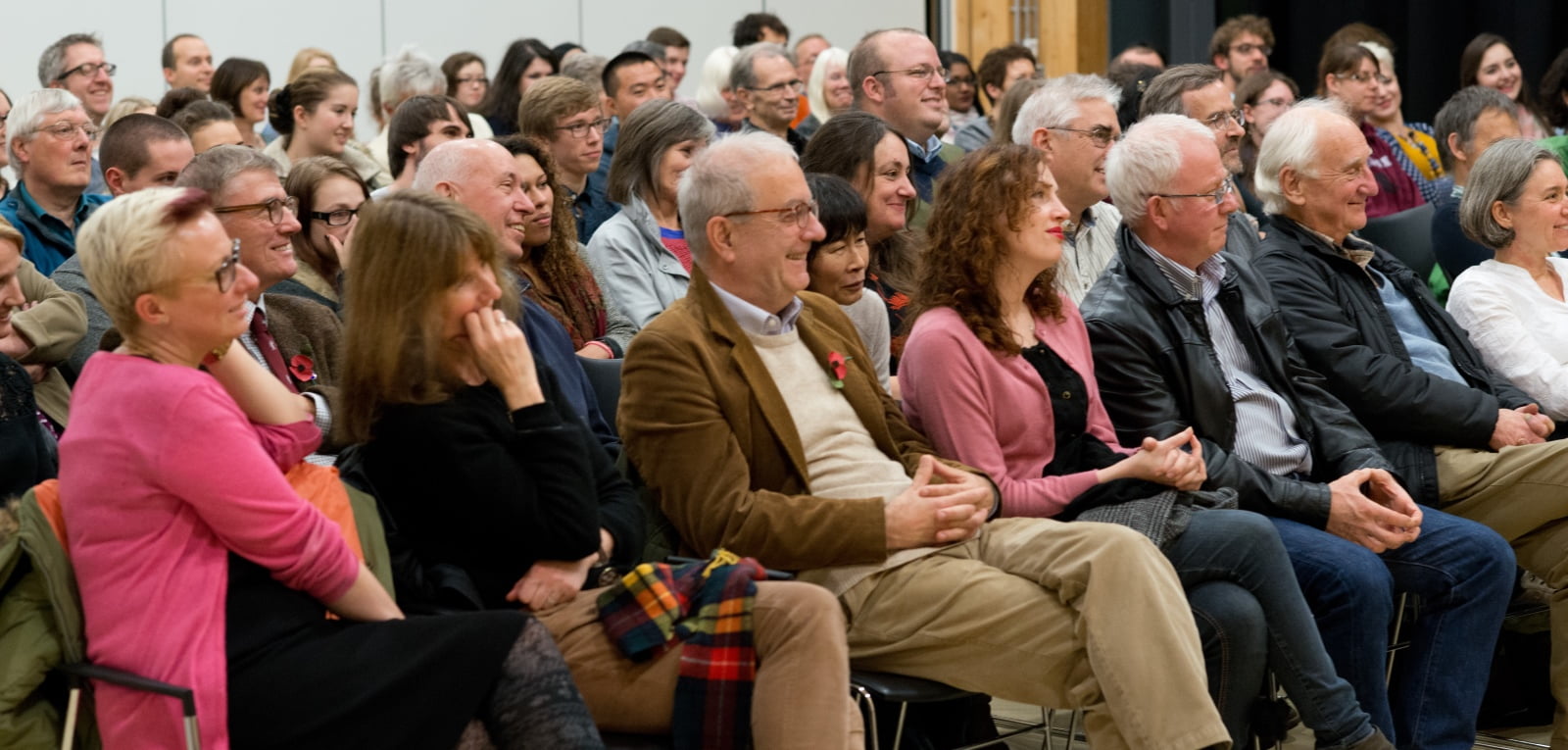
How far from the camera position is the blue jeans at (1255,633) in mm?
2896

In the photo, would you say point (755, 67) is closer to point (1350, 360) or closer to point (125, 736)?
point (1350, 360)

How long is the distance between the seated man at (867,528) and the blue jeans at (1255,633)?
0.83ft

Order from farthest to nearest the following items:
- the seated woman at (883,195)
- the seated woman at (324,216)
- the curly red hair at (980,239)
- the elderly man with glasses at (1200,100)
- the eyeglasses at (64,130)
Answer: the elderly man with glasses at (1200,100), the eyeglasses at (64,130), the seated woman at (883,195), the seated woman at (324,216), the curly red hair at (980,239)

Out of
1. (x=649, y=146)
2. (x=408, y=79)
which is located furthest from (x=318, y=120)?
(x=649, y=146)

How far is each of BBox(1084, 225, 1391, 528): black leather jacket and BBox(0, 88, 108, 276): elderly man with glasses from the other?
2.65 metres

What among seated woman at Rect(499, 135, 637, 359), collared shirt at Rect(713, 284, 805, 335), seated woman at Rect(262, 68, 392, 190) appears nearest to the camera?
collared shirt at Rect(713, 284, 805, 335)

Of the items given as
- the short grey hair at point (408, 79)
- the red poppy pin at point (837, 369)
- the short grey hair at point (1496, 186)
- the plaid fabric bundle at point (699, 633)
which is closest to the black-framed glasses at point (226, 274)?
the plaid fabric bundle at point (699, 633)

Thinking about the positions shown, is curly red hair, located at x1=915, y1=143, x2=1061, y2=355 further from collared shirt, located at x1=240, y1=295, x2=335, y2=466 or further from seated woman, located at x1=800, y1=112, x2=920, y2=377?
collared shirt, located at x1=240, y1=295, x2=335, y2=466

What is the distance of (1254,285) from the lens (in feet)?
11.8

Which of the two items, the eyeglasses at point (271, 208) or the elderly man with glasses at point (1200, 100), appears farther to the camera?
the elderly man with glasses at point (1200, 100)

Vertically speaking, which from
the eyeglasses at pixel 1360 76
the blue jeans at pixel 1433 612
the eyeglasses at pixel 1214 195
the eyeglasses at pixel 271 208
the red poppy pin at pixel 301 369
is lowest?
the blue jeans at pixel 1433 612

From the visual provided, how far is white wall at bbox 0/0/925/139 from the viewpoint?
759 centimetres

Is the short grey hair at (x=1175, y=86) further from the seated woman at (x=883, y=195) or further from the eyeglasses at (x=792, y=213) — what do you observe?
the eyeglasses at (x=792, y=213)

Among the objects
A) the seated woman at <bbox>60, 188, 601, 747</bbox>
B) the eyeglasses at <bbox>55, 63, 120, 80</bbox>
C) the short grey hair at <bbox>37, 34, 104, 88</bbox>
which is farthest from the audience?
the short grey hair at <bbox>37, 34, 104, 88</bbox>
